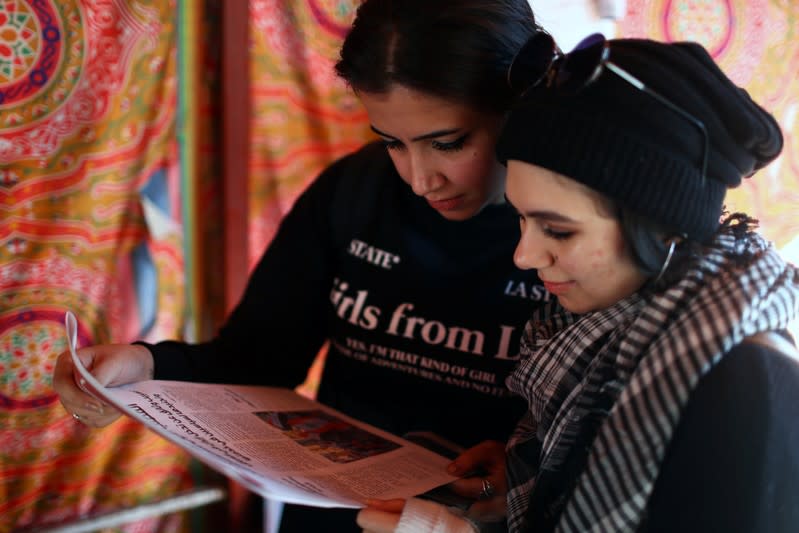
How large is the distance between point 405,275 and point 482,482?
1.15 feet

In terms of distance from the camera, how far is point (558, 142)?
66 cm

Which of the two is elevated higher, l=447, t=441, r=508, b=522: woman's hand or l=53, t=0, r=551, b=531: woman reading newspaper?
l=53, t=0, r=551, b=531: woman reading newspaper

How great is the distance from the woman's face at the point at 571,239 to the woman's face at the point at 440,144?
0.15 m

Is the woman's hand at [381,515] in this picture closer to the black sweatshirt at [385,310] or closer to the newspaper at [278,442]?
the newspaper at [278,442]

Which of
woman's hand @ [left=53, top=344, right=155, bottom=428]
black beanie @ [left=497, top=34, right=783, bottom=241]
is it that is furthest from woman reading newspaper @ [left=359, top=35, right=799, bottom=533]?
woman's hand @ [left=53, top=344, right=155, bottom=428]

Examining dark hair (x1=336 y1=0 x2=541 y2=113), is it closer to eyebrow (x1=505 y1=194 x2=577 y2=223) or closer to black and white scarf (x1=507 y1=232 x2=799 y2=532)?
eyebrow (x1=505 y1=194 x2=577 y2=223)

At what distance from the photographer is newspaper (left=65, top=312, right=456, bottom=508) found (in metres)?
0.69

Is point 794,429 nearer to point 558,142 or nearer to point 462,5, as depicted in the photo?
point 558,142

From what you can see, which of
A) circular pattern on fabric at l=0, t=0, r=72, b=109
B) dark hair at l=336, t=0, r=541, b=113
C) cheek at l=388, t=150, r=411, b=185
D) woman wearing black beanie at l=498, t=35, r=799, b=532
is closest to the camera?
woman wearing black beanie at l=498, t=35, r=799, b=532

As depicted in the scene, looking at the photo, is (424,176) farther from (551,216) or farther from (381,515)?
(381,515)

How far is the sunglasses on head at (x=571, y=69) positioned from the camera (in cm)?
63

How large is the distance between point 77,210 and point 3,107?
9.1 inches

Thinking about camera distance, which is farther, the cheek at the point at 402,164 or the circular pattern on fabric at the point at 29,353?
the circular pattern on fabric at the point at 29,353

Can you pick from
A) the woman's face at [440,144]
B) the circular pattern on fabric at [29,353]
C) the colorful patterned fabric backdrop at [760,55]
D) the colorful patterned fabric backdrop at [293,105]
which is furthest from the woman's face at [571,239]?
the circular pattern on fabric at [29,353]
